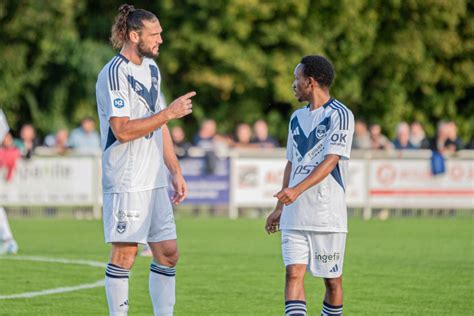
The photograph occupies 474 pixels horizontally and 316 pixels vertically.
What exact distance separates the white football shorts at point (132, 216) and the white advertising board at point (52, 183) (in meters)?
15.1

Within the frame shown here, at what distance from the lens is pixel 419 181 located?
25.0 meters

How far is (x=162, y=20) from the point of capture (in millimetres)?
39625

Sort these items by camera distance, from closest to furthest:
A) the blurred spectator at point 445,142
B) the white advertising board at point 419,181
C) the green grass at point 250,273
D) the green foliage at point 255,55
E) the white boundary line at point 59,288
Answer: the green grass at point 250,273, the white boundary line at point 59,288, the white advertising board at point 419,181, the blurred spectator at point 445,142, the green foliage at point 255,55

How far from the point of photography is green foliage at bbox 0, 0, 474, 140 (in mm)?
37594

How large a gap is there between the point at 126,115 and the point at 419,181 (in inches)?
669

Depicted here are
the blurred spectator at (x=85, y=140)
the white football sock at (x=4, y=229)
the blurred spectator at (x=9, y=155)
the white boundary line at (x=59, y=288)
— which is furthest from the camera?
the blurred spectator at (x=85, y=140)

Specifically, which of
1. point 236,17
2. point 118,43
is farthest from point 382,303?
point 236,17

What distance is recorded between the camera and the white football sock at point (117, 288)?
343 inches

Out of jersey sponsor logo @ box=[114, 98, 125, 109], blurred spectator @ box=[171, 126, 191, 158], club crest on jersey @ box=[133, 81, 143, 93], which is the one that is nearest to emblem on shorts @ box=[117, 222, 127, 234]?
jersey sponsor logo @ box=[114, 98, 125, 109]

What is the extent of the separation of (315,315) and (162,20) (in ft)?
97.4

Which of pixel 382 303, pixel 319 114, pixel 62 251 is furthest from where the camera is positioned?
pixel 62 251

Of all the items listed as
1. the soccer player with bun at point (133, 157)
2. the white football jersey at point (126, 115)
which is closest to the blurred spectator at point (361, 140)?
the soccer player with bun at point (133, 157)

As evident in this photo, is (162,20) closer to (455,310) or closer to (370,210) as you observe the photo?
(370,210)

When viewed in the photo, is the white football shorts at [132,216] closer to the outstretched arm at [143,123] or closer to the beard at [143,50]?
the outstretched arm at [143,123]
